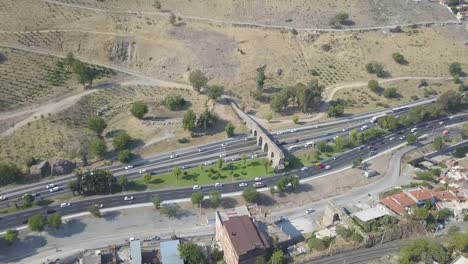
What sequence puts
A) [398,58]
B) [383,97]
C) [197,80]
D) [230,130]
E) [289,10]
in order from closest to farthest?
[230,130] < [197,80] < [383,97] < [398,58] < [289,10]

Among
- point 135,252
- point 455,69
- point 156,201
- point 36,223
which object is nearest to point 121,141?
point 156,201

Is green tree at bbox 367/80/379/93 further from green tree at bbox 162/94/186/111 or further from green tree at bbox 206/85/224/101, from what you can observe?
green tree at bbox 162/94/186/111

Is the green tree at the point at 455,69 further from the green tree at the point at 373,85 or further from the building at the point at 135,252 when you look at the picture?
the building at the point at 135,252

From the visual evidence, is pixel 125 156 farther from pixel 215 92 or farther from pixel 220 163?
pixel 215 92

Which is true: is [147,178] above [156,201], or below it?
above

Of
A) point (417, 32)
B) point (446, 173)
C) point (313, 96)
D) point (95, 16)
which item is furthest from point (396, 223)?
point (95, 16)

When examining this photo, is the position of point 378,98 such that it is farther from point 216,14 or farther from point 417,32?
point 216,14

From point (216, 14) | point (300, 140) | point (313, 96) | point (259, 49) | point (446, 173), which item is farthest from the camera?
point (216, 14)
